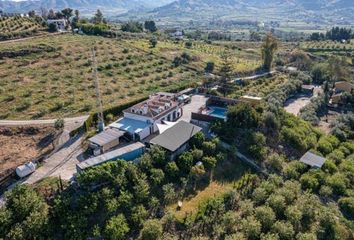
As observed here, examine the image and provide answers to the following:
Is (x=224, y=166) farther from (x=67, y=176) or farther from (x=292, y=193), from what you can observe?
(x=67, y=176)

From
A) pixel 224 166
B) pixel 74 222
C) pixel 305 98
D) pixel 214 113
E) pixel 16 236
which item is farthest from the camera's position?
pixel 305 98

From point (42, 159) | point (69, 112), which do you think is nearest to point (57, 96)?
point (69, 112)

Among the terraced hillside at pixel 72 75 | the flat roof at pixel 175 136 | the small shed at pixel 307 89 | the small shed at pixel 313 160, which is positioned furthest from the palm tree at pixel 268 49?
the flat roof at pixel 175 136

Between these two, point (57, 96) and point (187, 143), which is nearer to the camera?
point (187, 143)

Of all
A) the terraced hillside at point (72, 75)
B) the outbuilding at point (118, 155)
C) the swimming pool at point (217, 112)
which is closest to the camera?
the outbuilding at point (118, 155)

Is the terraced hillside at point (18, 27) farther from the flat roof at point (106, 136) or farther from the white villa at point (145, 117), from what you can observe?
the flat roof at point (106, 136)

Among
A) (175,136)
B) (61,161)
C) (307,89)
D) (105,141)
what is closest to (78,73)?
(105,141)

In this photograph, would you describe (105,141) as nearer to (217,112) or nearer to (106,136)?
(106,136)
